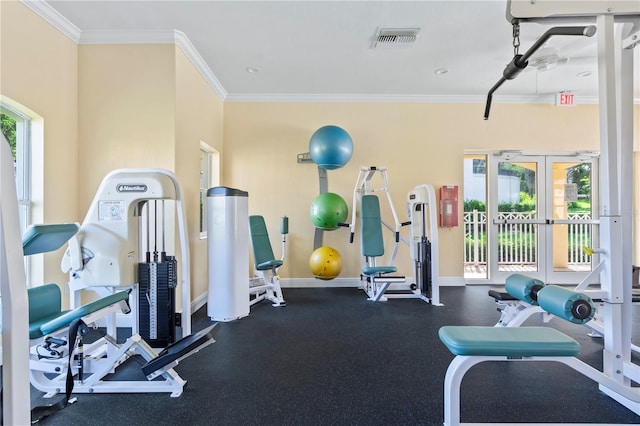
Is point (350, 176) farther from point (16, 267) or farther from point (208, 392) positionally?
point (16, 267)

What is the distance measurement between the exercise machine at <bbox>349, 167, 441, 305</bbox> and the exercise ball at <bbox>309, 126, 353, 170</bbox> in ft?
1.21

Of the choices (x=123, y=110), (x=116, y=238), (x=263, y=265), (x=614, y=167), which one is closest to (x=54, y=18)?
(x=123, y=110)

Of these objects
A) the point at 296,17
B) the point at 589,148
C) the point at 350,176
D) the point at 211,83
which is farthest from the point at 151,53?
the point at 589,148

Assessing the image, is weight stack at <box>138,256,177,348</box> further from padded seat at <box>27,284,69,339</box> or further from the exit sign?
the exit sign

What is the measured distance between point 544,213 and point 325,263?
3668 millimetres

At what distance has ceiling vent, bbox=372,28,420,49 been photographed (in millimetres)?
3113

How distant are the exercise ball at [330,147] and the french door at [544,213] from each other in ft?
8.18

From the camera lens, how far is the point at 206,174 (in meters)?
4.61

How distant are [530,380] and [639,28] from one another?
2372mm

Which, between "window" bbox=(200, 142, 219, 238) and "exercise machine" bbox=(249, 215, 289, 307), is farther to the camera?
"window" bbox=(200, 142, 219, 238)

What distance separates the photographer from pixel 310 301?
4121 mm

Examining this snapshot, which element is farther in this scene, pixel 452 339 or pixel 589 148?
pixel 589 148

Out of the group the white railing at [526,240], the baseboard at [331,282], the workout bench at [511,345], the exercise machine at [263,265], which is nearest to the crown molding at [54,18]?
the exercise machine at [263,265]

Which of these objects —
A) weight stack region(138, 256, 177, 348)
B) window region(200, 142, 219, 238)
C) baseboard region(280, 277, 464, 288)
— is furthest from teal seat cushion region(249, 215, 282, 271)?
weight stack region(138, 256, 177, 348)
